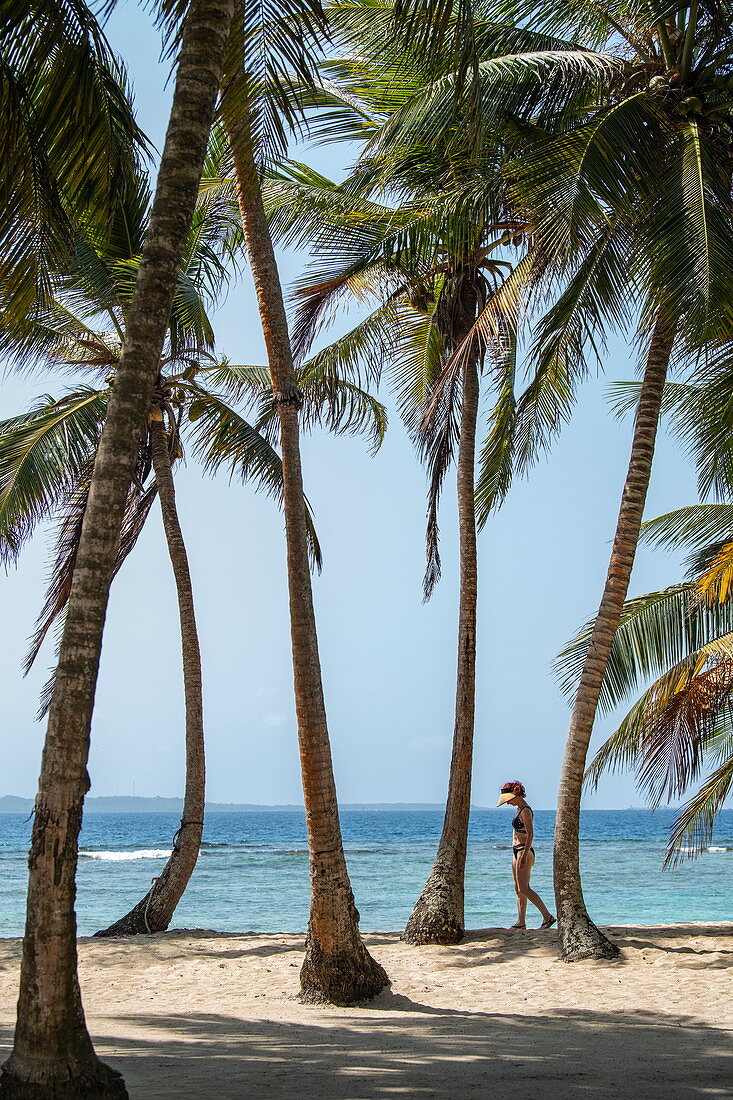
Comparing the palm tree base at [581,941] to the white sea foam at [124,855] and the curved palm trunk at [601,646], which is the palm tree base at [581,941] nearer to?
the curved palm trunk at [601,646]

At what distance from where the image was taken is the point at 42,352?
12000 mm

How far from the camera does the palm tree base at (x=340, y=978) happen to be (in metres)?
7.23

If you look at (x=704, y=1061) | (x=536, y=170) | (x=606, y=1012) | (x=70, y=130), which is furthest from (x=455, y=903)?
(x=70, y=130)

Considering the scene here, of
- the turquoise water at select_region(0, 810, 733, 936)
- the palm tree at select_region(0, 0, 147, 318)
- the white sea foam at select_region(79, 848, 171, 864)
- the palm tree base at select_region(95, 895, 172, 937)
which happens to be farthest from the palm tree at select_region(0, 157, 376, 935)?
the white sea foam at select_region(79, 848, 171, 864)

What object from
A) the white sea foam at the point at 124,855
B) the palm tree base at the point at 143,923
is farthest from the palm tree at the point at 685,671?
the white sea foam at the point at 124,855

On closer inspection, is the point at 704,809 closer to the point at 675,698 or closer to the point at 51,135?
the point at 675,698

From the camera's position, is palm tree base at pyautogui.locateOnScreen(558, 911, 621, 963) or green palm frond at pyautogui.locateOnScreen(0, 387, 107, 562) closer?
palm tree base at pyautogui.locateOnScreen(558, 911, 621, 963)

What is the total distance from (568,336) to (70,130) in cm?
Result: 491

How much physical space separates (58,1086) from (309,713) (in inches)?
142

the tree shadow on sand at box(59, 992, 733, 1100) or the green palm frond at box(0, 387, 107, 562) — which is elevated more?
the green palm frond at box(0, 387, 107, 562)

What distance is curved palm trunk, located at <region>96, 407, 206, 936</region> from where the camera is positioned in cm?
1123

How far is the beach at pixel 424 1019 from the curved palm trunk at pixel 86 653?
1.91 feet

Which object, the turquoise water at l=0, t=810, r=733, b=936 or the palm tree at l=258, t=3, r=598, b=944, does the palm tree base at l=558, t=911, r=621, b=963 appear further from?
the turquoise water at l=0, t=810, r=733, b=936

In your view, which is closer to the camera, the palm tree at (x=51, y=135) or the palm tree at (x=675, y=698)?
the palm tree at (x=51, y=135)
